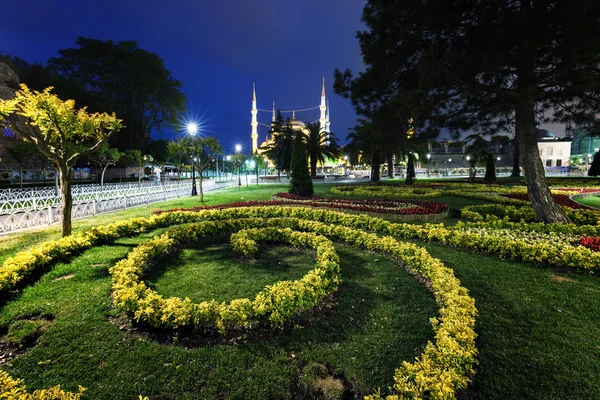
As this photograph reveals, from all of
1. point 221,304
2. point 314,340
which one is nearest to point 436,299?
point 314,340

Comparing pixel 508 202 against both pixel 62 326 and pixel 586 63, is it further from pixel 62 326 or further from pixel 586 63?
pixel 62 326

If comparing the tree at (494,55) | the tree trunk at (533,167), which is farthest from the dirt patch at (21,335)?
the tree trunk at (533,167)

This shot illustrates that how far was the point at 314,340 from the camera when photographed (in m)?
3.75

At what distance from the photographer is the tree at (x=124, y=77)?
41.8 m

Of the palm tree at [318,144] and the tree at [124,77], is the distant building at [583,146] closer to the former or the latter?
the palm tree at [318,144]

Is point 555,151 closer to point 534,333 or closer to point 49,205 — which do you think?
point 534,333

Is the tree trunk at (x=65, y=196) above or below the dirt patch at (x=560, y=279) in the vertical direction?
above

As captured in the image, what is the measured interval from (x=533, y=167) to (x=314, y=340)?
32.7 ft

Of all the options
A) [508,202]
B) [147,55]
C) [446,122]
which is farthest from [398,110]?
[147,55]

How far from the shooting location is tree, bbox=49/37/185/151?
4181 centimetres

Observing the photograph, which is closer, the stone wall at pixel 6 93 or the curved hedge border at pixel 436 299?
the curved hedge border at pixel 436 299

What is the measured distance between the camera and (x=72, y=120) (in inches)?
298

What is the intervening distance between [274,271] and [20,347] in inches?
153

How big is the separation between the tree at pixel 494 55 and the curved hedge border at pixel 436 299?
519 centimetres
